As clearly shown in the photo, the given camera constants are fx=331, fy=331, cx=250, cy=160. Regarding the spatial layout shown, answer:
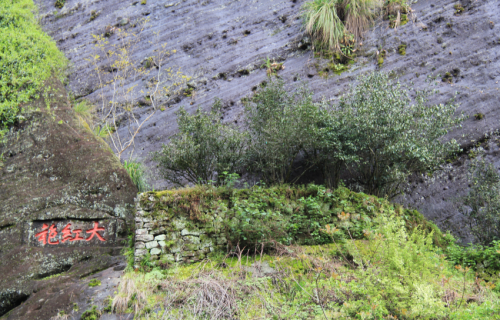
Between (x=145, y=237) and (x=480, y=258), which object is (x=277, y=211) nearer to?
(x=145, y=237)

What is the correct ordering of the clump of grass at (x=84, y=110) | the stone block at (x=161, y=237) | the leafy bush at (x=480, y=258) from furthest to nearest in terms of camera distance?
the clump of grass at (x=84, y=110)
the stone block at (x=161, y=237)
the leafy bush at (x=480, y=258)

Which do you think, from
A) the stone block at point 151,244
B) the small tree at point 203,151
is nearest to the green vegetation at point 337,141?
the small tree at point 203,151

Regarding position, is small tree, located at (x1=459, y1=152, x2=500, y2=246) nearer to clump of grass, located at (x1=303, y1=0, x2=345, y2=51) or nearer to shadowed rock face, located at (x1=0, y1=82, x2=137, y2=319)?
clump of grass, located at (x1=303, y1=0, x2=345, y2=51)

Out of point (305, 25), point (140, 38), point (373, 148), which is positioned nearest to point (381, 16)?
point (305, 25)

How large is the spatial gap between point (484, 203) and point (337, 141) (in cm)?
355

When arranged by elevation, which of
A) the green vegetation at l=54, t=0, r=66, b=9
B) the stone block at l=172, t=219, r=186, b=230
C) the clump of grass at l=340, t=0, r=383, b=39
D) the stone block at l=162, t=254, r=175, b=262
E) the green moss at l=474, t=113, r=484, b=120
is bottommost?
the green moss at l=474, t=113, r=484, b=120

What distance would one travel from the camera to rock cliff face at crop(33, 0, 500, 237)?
9750mm

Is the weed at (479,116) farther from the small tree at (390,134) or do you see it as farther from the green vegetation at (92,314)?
the green vegetation at (92,314)

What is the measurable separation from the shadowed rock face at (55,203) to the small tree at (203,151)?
47.8 inches

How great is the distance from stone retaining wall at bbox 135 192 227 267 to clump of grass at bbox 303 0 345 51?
7574 millimetres

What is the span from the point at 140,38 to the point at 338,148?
387 inches

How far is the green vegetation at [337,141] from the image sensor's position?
768 cm

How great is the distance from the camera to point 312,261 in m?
5.40

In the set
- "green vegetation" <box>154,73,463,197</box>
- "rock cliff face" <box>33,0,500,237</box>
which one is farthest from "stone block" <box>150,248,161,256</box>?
"rock cliff face" <box>33,0,500,237</box>
